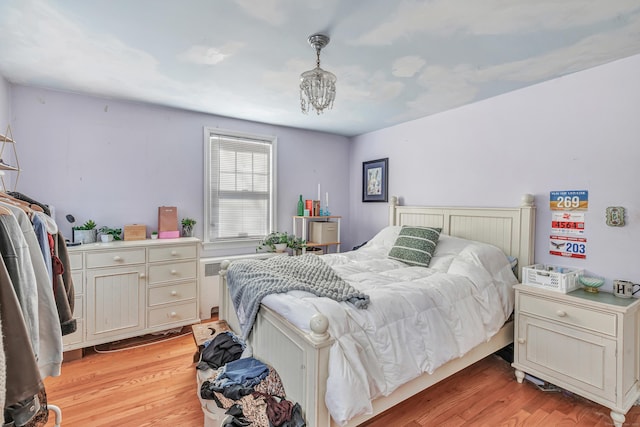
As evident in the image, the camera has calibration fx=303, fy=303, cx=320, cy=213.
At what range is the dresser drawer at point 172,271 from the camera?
280 centimetres

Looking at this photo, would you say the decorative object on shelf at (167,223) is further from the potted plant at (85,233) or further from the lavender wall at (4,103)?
the lavender wall at (4,103)

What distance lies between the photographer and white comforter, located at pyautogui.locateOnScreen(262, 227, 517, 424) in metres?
1.42

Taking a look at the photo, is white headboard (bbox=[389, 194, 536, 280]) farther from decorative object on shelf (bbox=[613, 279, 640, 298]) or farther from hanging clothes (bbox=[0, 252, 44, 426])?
hanging clothes (bbox=[0, 252, 44, 426])

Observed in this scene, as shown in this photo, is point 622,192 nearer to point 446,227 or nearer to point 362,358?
point 446,227

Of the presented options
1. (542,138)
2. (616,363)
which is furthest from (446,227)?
(616,363)

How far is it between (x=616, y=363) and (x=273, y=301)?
6.82ft

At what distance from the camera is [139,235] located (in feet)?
9.72

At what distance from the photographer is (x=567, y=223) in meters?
2.33

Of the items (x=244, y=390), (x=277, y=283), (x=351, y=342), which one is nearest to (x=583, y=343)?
(x=351, y=342)

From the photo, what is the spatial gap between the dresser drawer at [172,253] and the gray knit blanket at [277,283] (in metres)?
0.75

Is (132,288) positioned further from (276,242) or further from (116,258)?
(276,242)

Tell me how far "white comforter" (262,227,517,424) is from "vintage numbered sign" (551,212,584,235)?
0.45 meters

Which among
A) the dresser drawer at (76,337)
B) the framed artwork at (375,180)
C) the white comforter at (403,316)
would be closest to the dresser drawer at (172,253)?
the dresser drawer at (76,337)

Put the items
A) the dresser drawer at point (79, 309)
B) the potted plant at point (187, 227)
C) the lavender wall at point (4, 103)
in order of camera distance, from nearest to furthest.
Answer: the lavender wall at point (4, 103) → the dresser drawer at point (79, 309) → the potted plant at point (187, 227)
